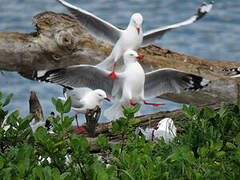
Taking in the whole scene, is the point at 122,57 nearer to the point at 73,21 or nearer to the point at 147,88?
the point at 147,88

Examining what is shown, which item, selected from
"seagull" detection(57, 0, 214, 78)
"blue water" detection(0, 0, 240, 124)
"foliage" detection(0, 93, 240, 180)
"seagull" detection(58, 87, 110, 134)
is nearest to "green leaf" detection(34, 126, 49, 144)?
"foliage" detection(0, 93, 240, 180)

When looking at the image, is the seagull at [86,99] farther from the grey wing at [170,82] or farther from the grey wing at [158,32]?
the grey wing at [158,32]

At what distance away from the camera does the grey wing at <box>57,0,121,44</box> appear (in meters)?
4.05

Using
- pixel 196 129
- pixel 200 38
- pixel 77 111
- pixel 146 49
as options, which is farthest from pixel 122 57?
pixel 200 38

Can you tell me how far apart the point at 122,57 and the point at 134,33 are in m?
0.25

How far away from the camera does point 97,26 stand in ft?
13.5

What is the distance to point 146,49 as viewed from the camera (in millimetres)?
4641

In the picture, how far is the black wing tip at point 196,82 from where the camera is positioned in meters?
3.72

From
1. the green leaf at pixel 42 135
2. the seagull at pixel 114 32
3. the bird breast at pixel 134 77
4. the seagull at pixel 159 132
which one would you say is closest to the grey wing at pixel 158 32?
the seagull at pixel 114 32

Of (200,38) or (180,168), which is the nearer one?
(180,168)

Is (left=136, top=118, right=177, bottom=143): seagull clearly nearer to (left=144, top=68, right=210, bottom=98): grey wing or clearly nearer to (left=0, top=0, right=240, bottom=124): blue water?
(left=144, top=68, right=210, bottom=98): grey wing

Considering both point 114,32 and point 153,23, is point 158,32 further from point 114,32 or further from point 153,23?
point 153,23

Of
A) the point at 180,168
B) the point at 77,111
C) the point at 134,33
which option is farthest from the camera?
the point at 134,33

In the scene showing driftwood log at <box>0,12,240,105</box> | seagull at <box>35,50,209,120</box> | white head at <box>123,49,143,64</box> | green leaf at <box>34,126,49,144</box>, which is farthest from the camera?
driftwood log at <box>0,12,240,105</box>
